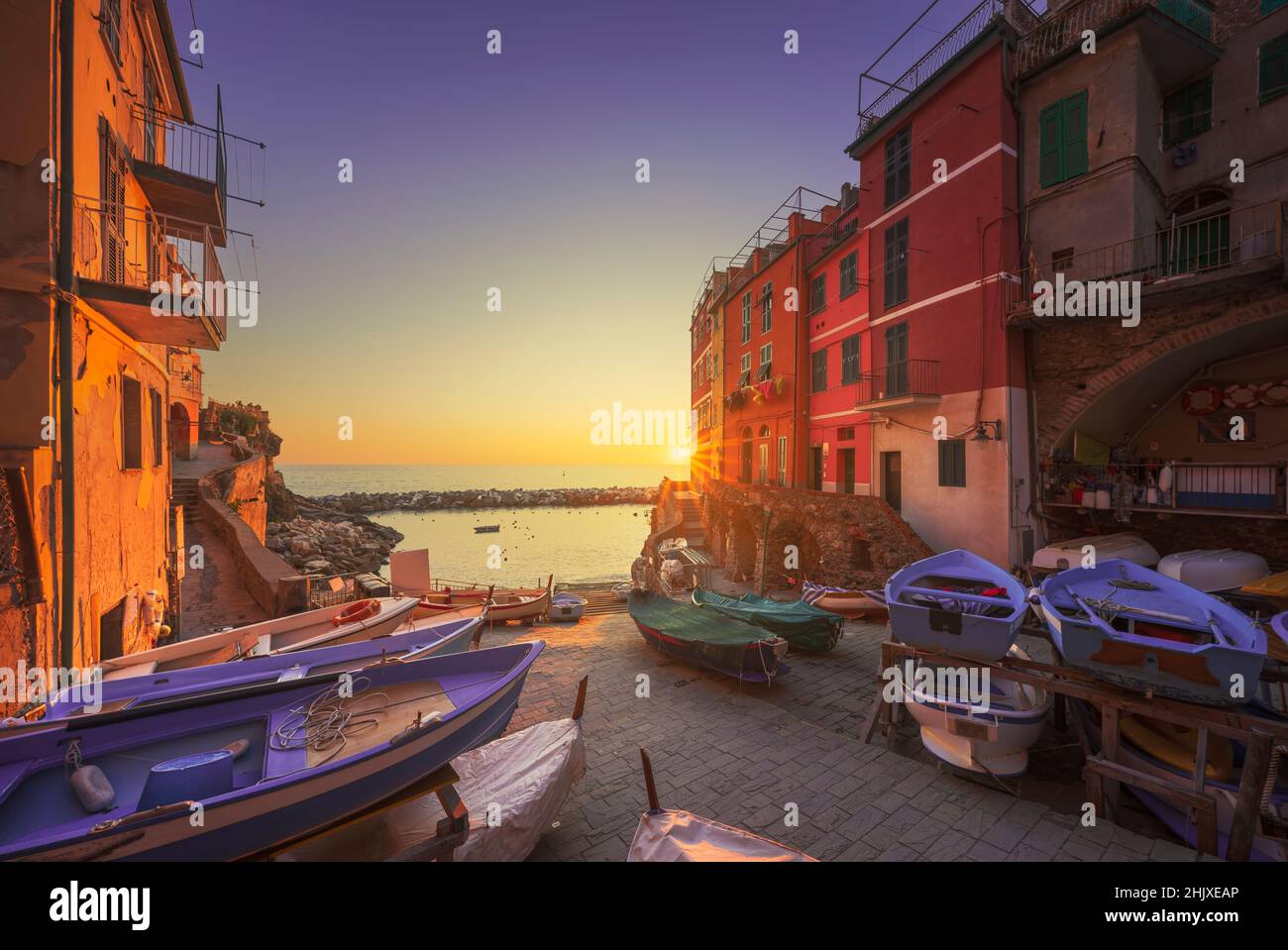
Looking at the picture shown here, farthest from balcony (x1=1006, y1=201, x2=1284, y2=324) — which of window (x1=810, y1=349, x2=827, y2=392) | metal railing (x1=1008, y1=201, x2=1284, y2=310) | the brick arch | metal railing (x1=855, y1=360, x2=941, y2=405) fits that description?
window (x1=810, y1=349, x2=827, y2=392)

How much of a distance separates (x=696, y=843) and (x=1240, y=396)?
59.3ft

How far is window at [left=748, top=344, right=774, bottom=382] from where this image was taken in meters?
27.0

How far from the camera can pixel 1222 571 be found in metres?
11.0

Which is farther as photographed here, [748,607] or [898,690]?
[748,607]

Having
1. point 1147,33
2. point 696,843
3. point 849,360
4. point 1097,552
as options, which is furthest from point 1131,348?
point 696,843

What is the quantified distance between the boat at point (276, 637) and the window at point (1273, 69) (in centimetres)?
2436

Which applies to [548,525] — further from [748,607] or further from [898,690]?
[898,690]

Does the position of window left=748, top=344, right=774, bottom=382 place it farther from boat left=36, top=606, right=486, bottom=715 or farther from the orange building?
the orange building
